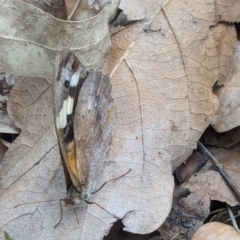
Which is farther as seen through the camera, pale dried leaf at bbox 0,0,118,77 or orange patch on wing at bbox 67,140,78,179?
pale dried leaf at bbox 0,0,118,77

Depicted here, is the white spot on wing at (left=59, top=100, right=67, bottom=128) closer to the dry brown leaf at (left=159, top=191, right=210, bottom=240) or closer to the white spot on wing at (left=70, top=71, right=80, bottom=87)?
the white spot on wing at (left=70, top=71, right=80, bottom=87)

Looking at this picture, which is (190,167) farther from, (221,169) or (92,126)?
(92,126)

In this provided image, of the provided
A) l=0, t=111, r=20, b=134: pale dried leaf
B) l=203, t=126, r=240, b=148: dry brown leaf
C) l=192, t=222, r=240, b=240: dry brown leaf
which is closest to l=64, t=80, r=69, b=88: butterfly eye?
l=0, t=111, r=20, b=134: pale dried leaf

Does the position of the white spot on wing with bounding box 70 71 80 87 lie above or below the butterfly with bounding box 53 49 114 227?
above

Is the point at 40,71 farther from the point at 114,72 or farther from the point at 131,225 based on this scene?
the point at 131,225

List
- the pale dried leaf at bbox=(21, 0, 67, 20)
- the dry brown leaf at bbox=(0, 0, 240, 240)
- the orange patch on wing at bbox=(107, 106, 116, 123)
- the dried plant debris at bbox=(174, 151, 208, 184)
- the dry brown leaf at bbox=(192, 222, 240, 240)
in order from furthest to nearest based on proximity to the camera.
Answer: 1. the pale dried leaf at bbox=(21, 0, 67, 20)
2. the dried plant debris at bbox=(174, 151, 208, 184)
3. the orange patch on wing at bbox=(107, 106, 116, 123)
4. the dry brown leaf at bbox=(0, 0, 240, 240)
5. the dry brown leaf at bbox=(192, 222, 240, 240)

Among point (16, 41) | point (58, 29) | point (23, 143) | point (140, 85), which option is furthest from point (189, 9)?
point (23, 143)

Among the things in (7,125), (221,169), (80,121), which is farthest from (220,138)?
(7,125)
